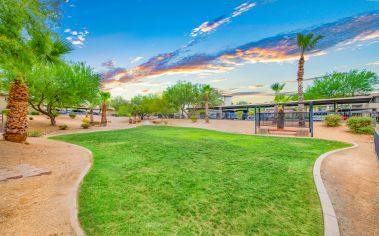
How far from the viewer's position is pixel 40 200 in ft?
14.3

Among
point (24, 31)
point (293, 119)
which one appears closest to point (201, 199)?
point (24, 31)

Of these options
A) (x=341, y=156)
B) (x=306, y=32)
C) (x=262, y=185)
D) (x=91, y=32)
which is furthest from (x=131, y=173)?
(x=306, y=32)

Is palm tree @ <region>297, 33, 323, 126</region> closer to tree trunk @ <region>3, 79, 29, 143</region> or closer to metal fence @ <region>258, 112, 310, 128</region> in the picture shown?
metal fence @ <region>258, 112, 310, 128</region>

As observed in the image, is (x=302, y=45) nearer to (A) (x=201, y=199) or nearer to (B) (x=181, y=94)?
(A) (x=201, y=199)

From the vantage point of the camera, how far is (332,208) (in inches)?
154

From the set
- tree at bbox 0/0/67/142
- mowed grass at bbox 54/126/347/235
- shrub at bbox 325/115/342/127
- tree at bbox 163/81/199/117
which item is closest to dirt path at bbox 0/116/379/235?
mowed grass at bbox 54/126/347/235

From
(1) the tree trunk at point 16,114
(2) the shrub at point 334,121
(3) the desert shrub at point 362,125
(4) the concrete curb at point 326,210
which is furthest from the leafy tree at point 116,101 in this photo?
(4) the concrete curb at point 326,210

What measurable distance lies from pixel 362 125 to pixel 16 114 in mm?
24338

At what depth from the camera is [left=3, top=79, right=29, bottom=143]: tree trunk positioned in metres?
11.3

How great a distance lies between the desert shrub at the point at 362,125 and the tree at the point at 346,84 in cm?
3743

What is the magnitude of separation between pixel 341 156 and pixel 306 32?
22.6m

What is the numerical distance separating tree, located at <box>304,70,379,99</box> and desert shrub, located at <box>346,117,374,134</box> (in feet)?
123

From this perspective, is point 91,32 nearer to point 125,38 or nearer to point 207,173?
point 125,38

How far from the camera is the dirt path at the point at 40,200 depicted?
3.29 m
